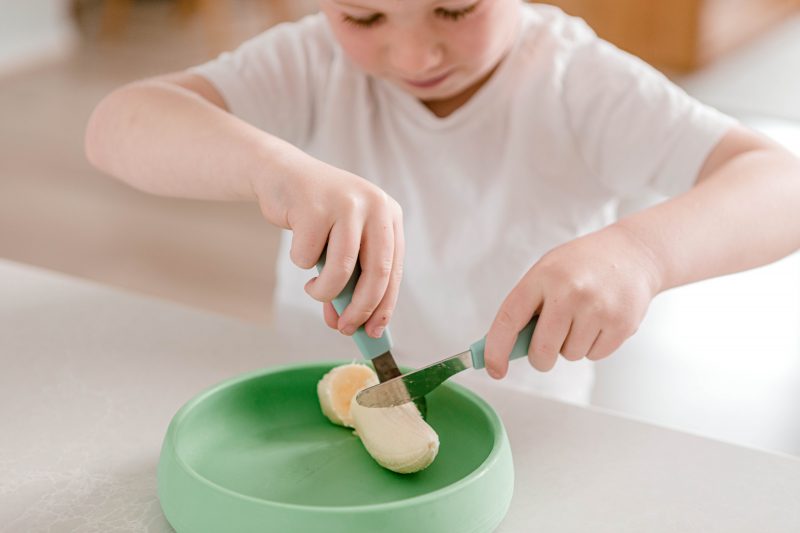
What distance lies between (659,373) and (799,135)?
552mm

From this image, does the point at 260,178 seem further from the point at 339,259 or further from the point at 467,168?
the point at 467,168

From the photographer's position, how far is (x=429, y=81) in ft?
3.26

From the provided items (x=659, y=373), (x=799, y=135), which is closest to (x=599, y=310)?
(x=659, y=373)

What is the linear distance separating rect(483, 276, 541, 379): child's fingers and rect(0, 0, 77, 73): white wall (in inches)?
139

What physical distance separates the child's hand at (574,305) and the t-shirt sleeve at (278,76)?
1.58 ft

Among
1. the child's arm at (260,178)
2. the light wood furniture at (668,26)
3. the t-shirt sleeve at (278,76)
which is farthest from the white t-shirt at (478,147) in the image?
the light wood furniture at (668,26)

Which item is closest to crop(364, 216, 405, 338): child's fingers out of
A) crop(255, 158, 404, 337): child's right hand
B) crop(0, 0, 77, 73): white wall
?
crop(255, 158, 404, 337): child's right hand

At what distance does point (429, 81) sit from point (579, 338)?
356 millimetres

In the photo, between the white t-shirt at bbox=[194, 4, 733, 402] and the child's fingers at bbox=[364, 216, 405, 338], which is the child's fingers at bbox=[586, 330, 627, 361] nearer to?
the child's fingers at bbox=[364, 216, 405, 338]

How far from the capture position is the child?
0.73 meters

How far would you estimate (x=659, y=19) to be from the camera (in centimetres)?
314

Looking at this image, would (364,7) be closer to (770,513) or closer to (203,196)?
(203,196)

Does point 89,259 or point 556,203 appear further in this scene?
point 89,259

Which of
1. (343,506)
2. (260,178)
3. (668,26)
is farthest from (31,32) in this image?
(343,506)
